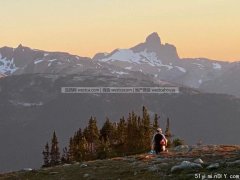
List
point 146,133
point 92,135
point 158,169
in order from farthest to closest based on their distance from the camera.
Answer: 1. point 92,135
2. point 146,133
3. point 158,169

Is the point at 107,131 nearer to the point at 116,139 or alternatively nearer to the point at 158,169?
the point at 116,139

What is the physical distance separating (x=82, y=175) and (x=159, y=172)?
654 cm

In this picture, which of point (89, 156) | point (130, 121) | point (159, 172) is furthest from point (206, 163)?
point (130, 121)

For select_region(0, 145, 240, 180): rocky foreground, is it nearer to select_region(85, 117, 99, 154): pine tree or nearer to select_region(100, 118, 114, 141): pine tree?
select_region(85, 117, 99, 154): pine tree

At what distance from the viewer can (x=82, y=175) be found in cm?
3675

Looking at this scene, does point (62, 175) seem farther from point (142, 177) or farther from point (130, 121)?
point (130, 121)

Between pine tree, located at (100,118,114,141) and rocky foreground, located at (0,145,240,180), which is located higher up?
pine tree, located at (100,118,114,141)

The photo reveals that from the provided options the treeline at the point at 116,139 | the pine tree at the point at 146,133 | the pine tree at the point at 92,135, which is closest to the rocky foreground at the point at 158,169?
the treeline at the point at 116,139

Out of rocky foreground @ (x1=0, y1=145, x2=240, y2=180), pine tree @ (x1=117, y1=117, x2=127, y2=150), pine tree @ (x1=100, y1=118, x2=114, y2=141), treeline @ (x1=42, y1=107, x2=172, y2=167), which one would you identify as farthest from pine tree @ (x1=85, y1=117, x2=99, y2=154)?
rocky foreground @ (x1=0, y1=145, x2=240, y2=180)

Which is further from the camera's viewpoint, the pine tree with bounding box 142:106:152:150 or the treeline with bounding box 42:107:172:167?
the pine tree with bounding box 142:106:152:150

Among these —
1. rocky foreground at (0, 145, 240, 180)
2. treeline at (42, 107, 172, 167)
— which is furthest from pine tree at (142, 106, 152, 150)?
rocky foreground at (0, 145, 240, 180)

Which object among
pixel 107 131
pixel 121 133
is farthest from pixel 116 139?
pixel 107 131

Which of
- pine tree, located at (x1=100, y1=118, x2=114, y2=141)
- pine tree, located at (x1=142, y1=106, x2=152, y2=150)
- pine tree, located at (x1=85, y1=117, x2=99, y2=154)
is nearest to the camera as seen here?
pine tree, located at (x1=142, y1=106, x2=152, y2=150)

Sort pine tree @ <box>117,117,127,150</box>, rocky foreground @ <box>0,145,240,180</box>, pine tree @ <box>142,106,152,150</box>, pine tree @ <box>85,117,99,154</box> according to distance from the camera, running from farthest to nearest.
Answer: pine tree @ <box>85,117,99,154</box>
pine tree @ <box>117,117,127,150</box>
pine tree @ <box>142,106,152,150</box>
rocky foreground @ <box>0,145,240,180</box>
